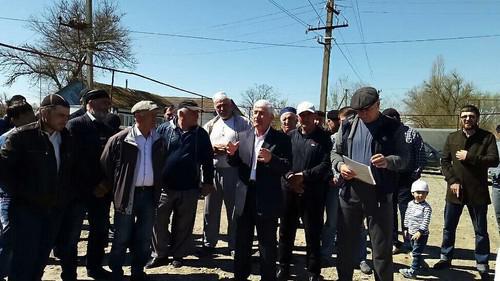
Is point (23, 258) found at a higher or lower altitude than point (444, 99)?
lower

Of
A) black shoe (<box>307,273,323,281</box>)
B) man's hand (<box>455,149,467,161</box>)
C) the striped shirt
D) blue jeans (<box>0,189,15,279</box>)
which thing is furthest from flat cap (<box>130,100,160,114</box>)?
man's hand (<box>455,149,467,161</box>)

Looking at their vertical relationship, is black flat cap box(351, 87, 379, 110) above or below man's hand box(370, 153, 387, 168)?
above

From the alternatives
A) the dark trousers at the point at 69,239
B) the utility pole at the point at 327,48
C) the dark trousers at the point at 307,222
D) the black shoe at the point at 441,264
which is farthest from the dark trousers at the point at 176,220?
the utility pole at the point at 327,48

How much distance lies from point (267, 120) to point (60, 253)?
2.36 meters

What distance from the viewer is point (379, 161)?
10.8ft

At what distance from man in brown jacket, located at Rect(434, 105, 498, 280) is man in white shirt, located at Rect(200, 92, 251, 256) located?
251cm

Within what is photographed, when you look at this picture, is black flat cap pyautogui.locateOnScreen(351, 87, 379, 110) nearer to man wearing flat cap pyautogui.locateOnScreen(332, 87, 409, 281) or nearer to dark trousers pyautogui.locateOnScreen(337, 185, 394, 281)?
man wearing flat cap pyautogui.locateOnScreen(332, 87, 409, 281)

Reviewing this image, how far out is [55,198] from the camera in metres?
3.26

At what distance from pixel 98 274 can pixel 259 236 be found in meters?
1.78

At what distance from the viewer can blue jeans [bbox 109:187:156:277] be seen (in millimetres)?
3947

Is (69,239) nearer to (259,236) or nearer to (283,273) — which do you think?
(259,236)

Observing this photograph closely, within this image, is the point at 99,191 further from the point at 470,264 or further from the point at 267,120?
the point at 470,264

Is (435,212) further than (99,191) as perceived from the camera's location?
Yes

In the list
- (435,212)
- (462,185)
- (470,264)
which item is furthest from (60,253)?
(435,212)
